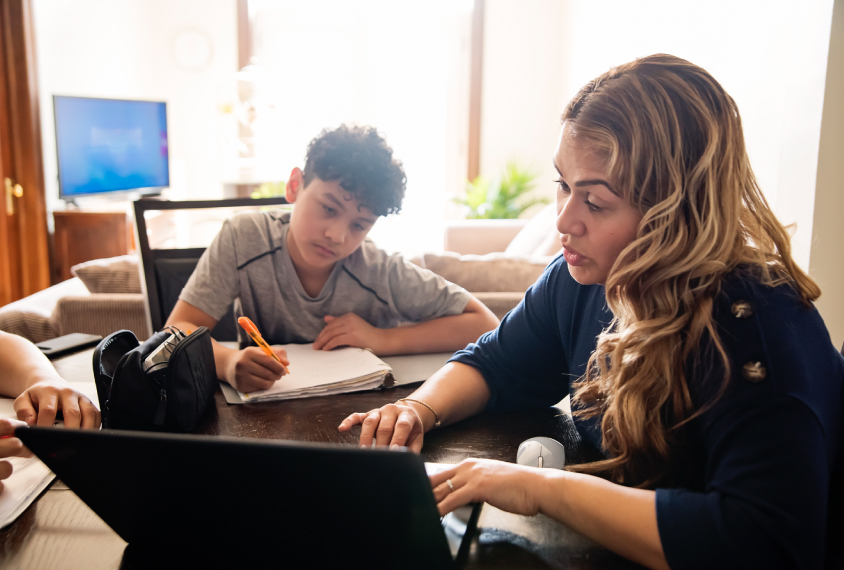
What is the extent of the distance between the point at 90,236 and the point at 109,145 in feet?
2.54

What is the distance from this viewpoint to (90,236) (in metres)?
4.10

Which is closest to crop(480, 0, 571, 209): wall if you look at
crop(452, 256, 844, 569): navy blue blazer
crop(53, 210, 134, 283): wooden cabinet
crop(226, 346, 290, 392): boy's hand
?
crop(53, 210, 134, 283): wooden cabinet

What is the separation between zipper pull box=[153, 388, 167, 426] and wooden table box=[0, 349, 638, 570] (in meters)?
0.08

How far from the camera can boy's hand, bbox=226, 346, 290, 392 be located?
1.04 meters

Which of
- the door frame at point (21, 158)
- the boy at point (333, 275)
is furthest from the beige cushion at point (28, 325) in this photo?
the door frame at point (21, 158)

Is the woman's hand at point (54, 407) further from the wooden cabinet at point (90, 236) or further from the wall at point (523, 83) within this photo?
the wall at point (523, 83)

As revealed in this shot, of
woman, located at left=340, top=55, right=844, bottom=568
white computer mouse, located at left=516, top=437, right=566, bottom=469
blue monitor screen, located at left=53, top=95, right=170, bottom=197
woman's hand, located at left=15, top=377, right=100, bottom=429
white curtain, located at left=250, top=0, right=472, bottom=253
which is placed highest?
white curtain, located at left=250, top=0, right=472, bottom=253

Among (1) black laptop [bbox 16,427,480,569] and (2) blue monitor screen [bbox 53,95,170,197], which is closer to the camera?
(1) black laptop [bbox 16,427,480,569]

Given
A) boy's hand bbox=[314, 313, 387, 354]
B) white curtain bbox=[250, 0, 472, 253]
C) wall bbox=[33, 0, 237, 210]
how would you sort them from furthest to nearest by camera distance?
white curtain bbox=[250, 0, 472, 253] < wall bbox=[33, 0, 237, 210] < boy's hand bbox=[314, 313, 387, 354]

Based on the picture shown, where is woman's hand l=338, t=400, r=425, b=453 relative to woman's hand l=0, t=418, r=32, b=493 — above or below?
below

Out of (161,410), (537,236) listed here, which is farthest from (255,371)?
(537,236)

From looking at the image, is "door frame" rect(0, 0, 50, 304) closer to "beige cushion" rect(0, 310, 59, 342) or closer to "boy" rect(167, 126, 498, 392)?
"beige cushion" rect(0, 310, 59, 342)

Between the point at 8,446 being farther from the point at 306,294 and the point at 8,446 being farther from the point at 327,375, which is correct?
the point at 306,294

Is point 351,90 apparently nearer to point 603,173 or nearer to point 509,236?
point 509,236
